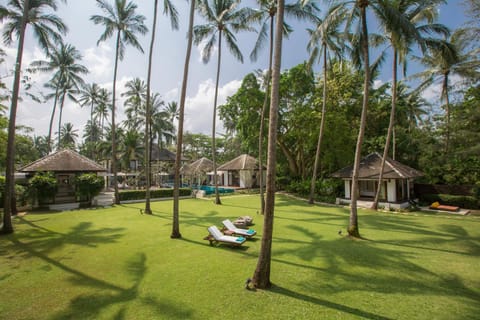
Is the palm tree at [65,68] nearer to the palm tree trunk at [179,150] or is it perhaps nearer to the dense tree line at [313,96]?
the dense tree line at [313,96]

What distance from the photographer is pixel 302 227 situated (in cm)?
1062

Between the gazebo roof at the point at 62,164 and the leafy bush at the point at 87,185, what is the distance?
107 centimetres

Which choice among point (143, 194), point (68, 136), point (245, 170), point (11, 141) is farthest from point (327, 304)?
point (68, 136)

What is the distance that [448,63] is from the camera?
12328 millimetres

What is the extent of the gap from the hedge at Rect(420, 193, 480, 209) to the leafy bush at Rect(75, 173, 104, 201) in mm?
27085

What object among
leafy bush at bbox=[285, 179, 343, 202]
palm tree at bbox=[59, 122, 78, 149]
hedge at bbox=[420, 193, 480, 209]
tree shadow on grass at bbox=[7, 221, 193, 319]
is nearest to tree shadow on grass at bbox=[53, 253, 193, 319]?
tree shadow on grass at bbox=[7, 221, 193, 319]

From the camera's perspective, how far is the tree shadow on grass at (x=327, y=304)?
3986 millimetres

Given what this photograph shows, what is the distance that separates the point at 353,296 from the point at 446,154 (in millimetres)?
18883

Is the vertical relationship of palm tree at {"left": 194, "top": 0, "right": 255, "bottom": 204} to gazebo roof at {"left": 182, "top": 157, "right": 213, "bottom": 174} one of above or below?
above

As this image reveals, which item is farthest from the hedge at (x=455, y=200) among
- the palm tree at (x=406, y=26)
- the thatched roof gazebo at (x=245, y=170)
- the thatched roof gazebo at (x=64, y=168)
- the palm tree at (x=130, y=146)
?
the palm tree at (x=130, y=146)

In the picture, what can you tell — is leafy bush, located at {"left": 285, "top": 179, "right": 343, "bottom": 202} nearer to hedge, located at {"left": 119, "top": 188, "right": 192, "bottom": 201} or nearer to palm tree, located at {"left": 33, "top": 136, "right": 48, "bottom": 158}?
hedge, located at {"left": 119, "top": 188, "right": 192, "bottom": 201}

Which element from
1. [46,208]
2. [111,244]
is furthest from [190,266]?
[46,208]

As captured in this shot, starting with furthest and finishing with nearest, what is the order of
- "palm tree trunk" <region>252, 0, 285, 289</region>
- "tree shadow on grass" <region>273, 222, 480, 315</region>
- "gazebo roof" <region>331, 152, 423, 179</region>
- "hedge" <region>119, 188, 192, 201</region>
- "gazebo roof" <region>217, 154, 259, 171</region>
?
"gazebo roof" <region>217, 154, 259, 171</region>, "hedge" <region>119, 188, 192, 201</region>, "gazebo roof" <region>331, 152, 423, 179</region>, "palm tree trunk" <region>252, 0, 285, 289</region>, "tree shadow on grass" <region>273, 222, 480, 315</region>

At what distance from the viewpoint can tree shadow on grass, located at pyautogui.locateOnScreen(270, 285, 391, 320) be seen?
157 inches
